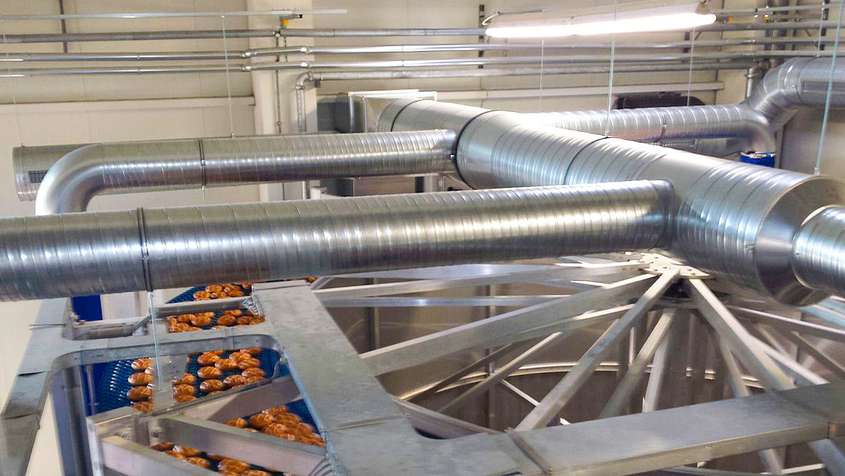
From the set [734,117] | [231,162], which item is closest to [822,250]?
[231,162]

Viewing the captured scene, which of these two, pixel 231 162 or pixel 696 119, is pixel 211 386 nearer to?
pixel 231 162

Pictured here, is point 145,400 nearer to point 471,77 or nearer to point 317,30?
point 317,30

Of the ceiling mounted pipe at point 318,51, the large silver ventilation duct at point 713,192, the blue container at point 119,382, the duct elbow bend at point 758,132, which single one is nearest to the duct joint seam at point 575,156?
the large silver ventilation duct at point 713,192

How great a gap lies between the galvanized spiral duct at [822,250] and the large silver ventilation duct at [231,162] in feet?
10.6

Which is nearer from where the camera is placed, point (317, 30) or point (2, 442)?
point (2, 442)

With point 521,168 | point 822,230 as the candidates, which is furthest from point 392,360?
point 822,230

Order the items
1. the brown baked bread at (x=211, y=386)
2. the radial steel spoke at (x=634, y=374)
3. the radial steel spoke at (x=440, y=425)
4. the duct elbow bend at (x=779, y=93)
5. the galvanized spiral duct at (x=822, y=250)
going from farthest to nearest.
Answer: the duct elbow bend at (x=779, y=93), the radial steel spoke at (x=634, y=374), the radial steel spoke at (x=440, y=425), the brown baked bread at (x=211, y=386), the galvanized spiral duct at (x=822, y=250)

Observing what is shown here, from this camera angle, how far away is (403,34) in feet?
28.5

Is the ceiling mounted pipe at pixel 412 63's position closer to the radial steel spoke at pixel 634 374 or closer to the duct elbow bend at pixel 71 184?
the duct elbow bend at pixel 71 184

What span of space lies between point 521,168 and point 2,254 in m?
3.11

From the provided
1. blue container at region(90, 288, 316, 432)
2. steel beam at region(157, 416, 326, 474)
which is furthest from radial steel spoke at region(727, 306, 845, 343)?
steel beam at region(157, 416, 326, 474)

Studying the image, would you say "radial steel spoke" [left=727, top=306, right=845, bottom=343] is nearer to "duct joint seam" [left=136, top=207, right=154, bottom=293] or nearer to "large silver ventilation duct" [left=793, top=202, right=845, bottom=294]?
"large silver ventilation duct" [left=793, top=202, right=845, bottom=294]

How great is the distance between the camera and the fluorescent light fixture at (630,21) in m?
3.95

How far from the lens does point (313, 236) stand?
3.22 meters
